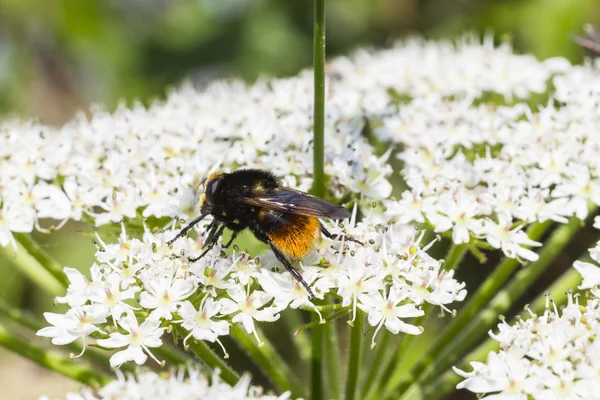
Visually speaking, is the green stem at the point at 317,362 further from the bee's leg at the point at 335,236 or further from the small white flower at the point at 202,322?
the small white flower at the point at 202,322

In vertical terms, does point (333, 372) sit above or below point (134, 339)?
below

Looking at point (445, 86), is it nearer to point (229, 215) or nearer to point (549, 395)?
point (229, 215)

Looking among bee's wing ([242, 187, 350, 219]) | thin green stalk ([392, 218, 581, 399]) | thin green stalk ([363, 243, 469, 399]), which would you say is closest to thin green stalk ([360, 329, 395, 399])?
thin green stalk ([363, 243, 469, 399])

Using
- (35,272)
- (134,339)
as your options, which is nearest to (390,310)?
(134,339)

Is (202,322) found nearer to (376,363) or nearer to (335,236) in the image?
(335,236)

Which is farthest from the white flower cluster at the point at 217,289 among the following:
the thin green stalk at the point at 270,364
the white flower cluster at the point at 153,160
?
the white flower cluster at the point at 153,160

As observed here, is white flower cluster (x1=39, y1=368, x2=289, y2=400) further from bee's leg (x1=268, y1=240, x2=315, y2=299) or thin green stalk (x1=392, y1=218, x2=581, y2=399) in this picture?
thin green stalk (x1=392, y1=218, x2=581, y2=399)

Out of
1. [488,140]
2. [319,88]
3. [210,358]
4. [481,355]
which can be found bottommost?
[481,355]
